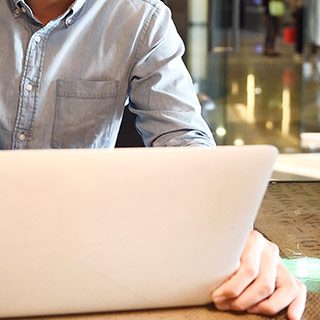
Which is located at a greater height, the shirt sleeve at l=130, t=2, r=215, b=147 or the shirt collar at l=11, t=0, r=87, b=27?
the shirt collar at l=11, t=0, r=87, b=27

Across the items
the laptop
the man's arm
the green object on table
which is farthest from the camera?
the man's arm

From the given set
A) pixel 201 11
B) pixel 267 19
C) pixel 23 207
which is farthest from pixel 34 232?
pixel 267 19

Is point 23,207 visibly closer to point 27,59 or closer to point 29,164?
point 29,164

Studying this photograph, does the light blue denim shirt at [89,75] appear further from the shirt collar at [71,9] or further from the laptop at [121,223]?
the laptop at [121,223]

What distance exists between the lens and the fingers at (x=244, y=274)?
2.65ft

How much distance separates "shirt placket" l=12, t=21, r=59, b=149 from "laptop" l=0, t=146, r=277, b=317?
58 cm

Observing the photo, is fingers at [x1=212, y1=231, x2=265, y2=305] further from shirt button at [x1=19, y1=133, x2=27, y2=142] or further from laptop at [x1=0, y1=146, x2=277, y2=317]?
shirt button at [x1=19, y1=133, x2=27, y2=142]

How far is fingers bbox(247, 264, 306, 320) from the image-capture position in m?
0.83

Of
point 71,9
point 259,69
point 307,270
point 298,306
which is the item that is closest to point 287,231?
point 307,270

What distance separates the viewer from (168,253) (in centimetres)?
77

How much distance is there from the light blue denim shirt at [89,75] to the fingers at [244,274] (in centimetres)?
40

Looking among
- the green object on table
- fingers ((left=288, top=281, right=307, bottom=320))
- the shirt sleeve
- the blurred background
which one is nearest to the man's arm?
the shirt sleeve

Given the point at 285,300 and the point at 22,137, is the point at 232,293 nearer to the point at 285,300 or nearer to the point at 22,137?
the point at 285,300

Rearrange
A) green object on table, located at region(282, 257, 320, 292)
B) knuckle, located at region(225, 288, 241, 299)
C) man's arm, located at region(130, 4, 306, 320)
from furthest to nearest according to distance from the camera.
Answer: man's arm, located at region(130, 4, 306, 320) → green object on table, located at region(282, 257, 320, 292) → knuckle, located at region(225, 288, 241, 299)
